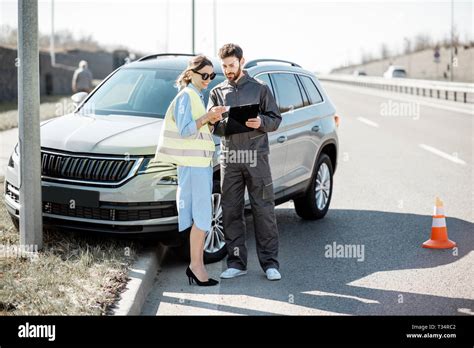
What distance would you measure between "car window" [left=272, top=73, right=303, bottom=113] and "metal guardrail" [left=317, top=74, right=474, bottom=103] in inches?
873

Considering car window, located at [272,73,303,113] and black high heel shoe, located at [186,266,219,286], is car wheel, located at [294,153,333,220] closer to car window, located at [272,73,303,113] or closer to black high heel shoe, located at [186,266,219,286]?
car window, located at [272,73,303,113]

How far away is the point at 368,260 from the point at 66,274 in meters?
3.07

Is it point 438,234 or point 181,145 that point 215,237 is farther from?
point 438,234

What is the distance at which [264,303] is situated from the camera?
633cm

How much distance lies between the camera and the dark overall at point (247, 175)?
6887 mm

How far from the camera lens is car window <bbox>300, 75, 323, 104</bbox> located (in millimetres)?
9575

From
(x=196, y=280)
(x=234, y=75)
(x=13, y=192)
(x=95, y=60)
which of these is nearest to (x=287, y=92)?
(x=234, y=75)

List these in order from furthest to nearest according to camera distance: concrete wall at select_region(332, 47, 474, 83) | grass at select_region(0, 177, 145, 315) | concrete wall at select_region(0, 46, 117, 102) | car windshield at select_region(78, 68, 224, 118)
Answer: concrete wall at select_region(332, 47, 474, 83), concrete wall at select_region(0, 46, 117, 102), car windshield at select_region(78, 68, 224, 118), grass at select_region(0, 177, 145, 315)

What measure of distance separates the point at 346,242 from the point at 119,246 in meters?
2.63

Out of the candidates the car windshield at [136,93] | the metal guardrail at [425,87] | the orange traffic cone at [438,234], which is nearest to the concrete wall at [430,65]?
the metal guardrail at [425,87]

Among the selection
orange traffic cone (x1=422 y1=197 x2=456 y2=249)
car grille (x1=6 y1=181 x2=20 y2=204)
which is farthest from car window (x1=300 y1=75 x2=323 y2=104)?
car grille (x1=6 y1=181 x2=20 y2=204)

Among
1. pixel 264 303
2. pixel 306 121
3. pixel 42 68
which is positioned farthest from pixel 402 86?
pixel 264 303

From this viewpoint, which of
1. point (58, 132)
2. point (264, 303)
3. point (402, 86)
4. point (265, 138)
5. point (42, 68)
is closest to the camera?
point (264, 303)
